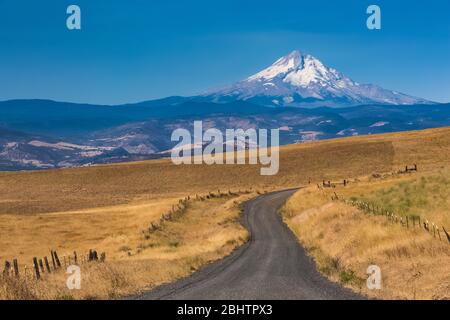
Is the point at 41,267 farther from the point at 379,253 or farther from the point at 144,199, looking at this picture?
the point at 144,199

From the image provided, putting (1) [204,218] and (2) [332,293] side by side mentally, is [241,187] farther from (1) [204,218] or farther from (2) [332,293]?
(2) [332,293]

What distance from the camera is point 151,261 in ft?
106

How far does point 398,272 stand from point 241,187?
9050 cm

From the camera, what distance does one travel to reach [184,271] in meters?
29.9

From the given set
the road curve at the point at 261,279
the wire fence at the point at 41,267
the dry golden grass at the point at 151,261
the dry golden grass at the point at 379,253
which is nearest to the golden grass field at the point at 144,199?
the dry golden grass at the point at 151,261

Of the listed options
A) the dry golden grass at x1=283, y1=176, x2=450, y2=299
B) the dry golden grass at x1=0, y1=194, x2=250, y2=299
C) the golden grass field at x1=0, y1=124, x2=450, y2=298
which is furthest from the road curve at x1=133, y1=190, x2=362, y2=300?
the golden grass field at x1=0, y1=124, x2=450, y2=298

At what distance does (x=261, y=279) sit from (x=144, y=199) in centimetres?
8440

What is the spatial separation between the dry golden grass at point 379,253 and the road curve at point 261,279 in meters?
1.07

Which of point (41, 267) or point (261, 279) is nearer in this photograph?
point (261, 279)

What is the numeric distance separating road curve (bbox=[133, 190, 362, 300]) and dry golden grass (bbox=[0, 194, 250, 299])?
1254mm

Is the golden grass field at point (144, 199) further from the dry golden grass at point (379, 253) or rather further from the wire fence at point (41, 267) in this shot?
the dry golden grass at point (379, 253)

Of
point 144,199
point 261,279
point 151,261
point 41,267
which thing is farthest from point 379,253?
point 144,199

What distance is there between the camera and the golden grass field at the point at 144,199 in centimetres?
3766
